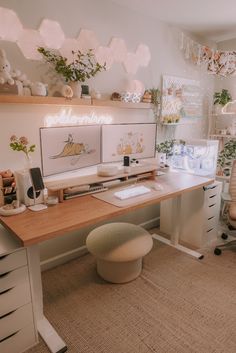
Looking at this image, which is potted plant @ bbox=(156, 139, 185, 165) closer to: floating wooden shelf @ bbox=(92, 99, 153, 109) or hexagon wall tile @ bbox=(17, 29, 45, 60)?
floating wooden shelf @ bbox=(92, 99, 153, 109)

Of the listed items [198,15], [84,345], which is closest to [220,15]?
[198,15]

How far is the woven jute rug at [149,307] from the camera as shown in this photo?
1618mm

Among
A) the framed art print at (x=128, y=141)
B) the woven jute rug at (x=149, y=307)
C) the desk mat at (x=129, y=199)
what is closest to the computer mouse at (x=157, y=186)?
the desk mat at (x=129, y=199)

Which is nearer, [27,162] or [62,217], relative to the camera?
[62,217]

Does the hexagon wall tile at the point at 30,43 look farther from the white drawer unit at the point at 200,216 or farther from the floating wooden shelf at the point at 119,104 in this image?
the white drawer unit at the point at 200,216

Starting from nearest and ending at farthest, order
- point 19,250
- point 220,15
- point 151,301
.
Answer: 1. point 19,250
2. point 151,301
3. point 220,15

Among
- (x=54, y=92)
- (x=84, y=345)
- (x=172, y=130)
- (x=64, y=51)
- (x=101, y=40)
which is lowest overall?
(x=84, y=345)

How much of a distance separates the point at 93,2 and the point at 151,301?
2.55m

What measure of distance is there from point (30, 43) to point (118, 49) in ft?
2.95

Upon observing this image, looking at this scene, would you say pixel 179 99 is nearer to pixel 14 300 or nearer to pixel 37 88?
pixel 37 88

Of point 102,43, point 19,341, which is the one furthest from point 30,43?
point 19,341

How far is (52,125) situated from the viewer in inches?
85.0

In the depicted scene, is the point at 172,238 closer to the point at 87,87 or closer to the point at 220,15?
the point at 87,87

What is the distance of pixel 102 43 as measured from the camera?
2.36m
